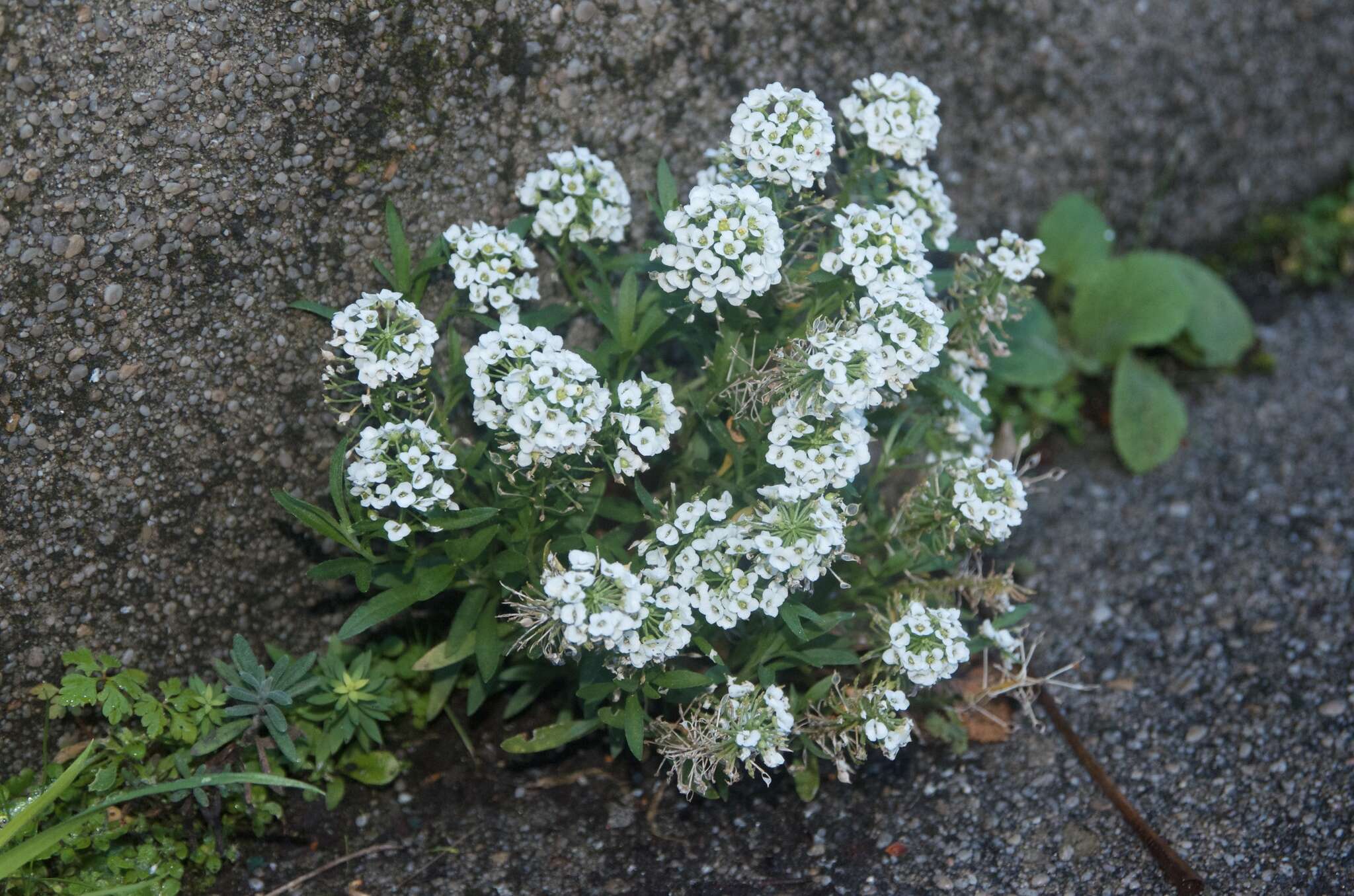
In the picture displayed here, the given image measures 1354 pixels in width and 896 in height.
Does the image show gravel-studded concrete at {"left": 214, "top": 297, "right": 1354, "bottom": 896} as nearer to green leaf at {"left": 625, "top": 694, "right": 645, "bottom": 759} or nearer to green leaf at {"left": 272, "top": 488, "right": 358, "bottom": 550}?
green leaf at {"left": 625, "top": 694, "right": 645, "bottom": 759}

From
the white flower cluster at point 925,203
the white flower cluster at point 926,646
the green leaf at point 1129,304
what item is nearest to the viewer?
the white flower cluster at point 926,646

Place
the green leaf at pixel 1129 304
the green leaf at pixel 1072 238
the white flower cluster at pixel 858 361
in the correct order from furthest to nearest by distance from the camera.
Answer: the green leaf at pixel 1072 238
the green leaf at pixel 1129 304
the white flower cluster at pixel 858 361

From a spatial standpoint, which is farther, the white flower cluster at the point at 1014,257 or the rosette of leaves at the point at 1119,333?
the rosette of leaves at the point at 1119,333

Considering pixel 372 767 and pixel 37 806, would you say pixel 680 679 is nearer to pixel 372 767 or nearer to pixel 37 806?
pixel 372 767

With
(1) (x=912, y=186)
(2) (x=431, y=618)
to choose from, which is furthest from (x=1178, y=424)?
(2) (x=431, y=618)

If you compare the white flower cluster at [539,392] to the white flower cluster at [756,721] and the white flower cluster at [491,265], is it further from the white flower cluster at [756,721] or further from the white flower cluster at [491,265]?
the white flower cluster at [756,721]

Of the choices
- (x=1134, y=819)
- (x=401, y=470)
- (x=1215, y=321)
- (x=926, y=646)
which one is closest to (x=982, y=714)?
(x=1134, y=819)

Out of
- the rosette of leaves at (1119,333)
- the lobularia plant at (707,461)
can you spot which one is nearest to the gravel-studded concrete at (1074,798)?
the lobularia plant at (707,461)
